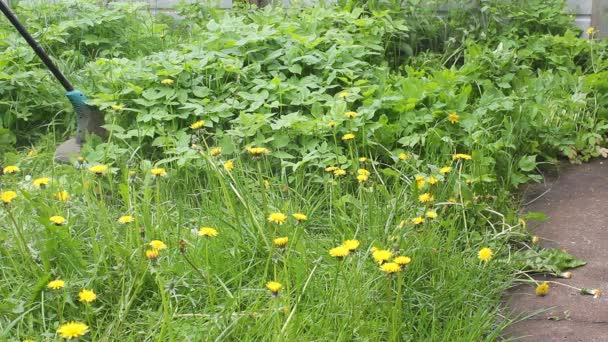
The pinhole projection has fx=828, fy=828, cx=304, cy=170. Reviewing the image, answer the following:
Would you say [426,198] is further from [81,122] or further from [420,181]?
[81,122]

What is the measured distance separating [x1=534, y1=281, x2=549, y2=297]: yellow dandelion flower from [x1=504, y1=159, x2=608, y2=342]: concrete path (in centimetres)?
2

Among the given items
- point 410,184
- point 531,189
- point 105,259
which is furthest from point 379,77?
point 105,259

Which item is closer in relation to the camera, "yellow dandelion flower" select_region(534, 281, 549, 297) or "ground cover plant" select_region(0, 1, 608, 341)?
"ground cover plant" select_region(0, 1, 608, 341)

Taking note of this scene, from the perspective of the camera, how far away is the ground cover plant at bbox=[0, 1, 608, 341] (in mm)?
2461

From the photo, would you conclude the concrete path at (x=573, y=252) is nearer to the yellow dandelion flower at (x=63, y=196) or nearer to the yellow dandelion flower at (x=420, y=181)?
the yellow dandelion flower at (x=420, y=181)

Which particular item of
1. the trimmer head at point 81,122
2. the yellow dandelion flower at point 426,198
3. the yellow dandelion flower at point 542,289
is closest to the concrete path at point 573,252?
the yellow dandelion flower at point 542,289

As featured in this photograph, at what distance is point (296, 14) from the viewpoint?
563 centimetres

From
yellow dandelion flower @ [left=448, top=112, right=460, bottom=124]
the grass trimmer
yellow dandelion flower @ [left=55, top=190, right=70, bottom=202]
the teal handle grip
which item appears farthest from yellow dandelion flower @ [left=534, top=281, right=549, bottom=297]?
the teal handle grip

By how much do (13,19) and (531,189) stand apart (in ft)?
8.54

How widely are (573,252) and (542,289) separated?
416 mm

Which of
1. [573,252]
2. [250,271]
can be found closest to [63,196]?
[250,271]

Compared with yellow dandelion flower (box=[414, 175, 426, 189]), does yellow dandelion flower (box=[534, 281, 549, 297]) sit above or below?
below

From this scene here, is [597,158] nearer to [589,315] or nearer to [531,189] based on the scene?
[531,189]

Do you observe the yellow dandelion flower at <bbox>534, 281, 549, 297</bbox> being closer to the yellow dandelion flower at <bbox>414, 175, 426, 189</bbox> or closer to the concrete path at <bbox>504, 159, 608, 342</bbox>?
the concrete path at <bbox>504, 159, 608, 342</bbox>
